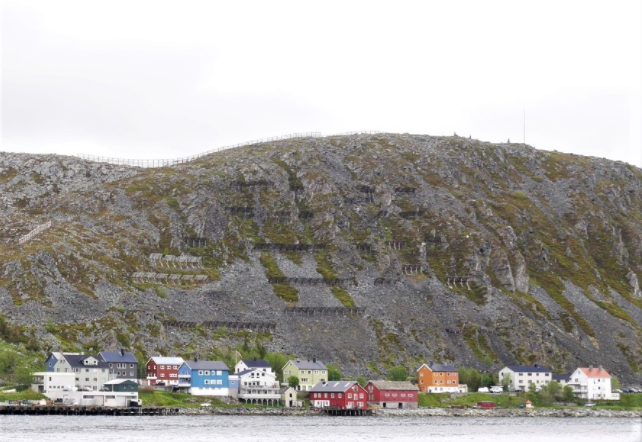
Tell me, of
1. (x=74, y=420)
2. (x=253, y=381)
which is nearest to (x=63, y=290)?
(x=253, y=381)

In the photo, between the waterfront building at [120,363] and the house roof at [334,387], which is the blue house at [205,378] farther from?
the house roof at [334,387]

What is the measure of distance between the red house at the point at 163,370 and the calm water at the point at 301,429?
16622mm

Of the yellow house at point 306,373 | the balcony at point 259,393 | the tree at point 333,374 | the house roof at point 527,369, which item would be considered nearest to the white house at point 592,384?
the house roof at point 527,369

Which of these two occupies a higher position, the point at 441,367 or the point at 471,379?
the point at 441,367

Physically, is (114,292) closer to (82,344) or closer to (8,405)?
(82,344)

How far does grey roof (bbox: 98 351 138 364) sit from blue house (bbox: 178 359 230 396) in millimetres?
7093

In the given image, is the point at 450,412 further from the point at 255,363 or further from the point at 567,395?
the point at 255,363

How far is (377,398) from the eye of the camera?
171 meters

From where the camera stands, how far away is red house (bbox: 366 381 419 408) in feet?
561

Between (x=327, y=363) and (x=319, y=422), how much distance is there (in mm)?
39727

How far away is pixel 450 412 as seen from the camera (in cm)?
17162

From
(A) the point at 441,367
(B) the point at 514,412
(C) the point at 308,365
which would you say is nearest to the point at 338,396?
(C) the point at 308,365

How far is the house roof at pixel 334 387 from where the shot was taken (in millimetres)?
167188

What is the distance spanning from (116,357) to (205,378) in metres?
12.7
